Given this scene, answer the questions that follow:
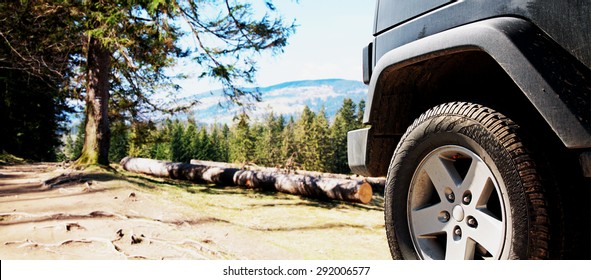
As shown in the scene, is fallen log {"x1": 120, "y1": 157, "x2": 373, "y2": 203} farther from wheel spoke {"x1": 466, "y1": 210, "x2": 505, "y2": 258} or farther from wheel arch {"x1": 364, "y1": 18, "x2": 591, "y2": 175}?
wheel spoke {"x1": 466, "y1": 210, "x2": 505, "y2": 258}

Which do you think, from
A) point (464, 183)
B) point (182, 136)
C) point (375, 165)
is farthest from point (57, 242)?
point (182, 136)

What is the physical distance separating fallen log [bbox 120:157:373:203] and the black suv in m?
7.39

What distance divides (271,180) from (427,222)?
950cm

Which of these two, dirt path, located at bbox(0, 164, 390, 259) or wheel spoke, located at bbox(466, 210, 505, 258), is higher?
wheel spoke, located at bbox(466, 210, 505, 258)

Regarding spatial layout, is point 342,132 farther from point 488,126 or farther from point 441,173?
point 488,126

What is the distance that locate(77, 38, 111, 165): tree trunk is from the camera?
10.8 metres

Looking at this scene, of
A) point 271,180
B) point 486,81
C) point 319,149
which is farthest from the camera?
point 319,149

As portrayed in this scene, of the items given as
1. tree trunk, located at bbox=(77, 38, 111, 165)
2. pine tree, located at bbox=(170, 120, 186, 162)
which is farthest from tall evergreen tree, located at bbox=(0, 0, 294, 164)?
pine tree, located at bbox=(170, 120, 186, 162)

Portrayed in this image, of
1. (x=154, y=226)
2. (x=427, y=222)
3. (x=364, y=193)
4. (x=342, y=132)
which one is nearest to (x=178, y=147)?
(x=342, y=132)

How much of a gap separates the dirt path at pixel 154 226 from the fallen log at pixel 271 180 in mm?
673

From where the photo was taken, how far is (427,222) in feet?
6.74

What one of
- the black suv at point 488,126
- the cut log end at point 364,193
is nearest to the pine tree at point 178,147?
the cut log end at point 364,193

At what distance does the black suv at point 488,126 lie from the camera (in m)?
1.50

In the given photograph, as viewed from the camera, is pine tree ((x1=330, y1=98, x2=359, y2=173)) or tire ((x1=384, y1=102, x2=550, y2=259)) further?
pine tree ((x1=330, y1=98, x2=359, y2=173))
